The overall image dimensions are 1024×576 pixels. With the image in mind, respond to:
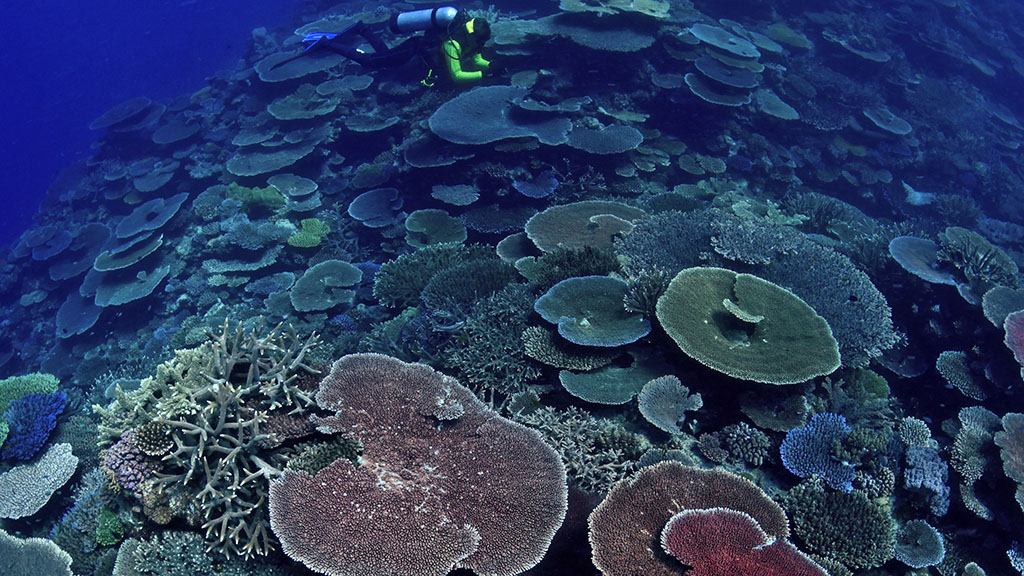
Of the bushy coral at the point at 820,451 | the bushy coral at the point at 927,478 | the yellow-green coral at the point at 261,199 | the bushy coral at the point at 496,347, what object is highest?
the bushy coral at the point at 496,347

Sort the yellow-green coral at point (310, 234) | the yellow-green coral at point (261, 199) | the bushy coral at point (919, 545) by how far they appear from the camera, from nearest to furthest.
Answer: the bushy coral at point (919, 545) < the yellow-green coral at point (310, 234) < the yellow-green coral at point (261, 199)

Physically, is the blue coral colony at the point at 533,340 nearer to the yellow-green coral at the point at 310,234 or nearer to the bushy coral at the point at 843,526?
the bushy coral at the point at 843,526

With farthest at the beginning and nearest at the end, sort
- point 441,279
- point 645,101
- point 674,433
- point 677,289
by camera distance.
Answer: point 645,101 → point 441,279 → point 677,289 → point 674,433

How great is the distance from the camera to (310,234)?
9984 millimetres

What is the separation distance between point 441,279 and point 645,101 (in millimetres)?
7701

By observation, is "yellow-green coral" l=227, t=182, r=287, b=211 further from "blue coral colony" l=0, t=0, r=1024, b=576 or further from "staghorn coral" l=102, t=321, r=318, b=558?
"staghorn coral" l=102, t=321, r=318, b=558

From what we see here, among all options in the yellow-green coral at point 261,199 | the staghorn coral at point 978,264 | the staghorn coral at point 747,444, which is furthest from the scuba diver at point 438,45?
the staghorn coral at point 747,444

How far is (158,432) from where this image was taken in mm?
3023

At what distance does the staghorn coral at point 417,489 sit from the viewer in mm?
2510

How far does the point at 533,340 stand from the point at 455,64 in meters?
7.01

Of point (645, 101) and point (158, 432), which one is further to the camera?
point (645, 101)

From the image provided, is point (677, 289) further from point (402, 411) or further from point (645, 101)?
point (645, 101)

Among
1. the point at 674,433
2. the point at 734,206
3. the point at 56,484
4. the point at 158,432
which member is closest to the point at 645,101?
the point at 734,206

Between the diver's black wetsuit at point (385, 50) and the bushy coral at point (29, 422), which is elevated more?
the diver's black wetsuit at point (385, 50)
